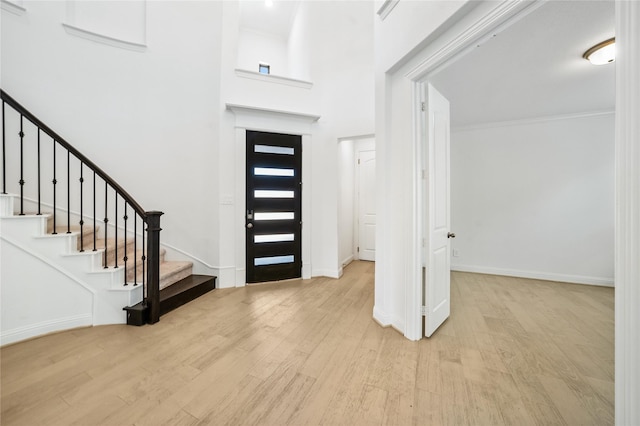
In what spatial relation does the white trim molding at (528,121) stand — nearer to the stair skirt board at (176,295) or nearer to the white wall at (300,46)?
the white wall at (300,46)

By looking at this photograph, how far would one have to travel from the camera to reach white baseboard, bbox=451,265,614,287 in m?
3.60

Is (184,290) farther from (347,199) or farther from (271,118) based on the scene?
(347,199)

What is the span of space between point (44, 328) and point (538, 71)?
5552 millimetres

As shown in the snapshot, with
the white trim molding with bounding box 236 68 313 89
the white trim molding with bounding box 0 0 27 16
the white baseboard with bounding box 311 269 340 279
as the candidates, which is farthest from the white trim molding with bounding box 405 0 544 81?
the white trim molding with bounding box 0 0 27 16

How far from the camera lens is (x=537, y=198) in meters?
3.96

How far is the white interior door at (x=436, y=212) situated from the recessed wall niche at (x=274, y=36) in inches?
111

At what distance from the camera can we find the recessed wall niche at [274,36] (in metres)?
4.53

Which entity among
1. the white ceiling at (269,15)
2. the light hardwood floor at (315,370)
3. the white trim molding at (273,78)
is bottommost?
the light hardwood floor at (315,370)

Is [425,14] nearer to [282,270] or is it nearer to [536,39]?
[536,39]

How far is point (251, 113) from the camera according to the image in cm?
358

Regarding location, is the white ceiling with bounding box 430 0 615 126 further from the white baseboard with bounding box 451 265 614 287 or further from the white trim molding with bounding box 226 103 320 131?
the white baseboard with bounding box 451 265 614 287

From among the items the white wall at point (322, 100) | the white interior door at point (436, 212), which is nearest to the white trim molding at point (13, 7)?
the white wall at point (322, 100)

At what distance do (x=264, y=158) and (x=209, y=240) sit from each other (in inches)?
59.9

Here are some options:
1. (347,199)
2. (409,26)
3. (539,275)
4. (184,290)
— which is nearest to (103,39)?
(184,290)
